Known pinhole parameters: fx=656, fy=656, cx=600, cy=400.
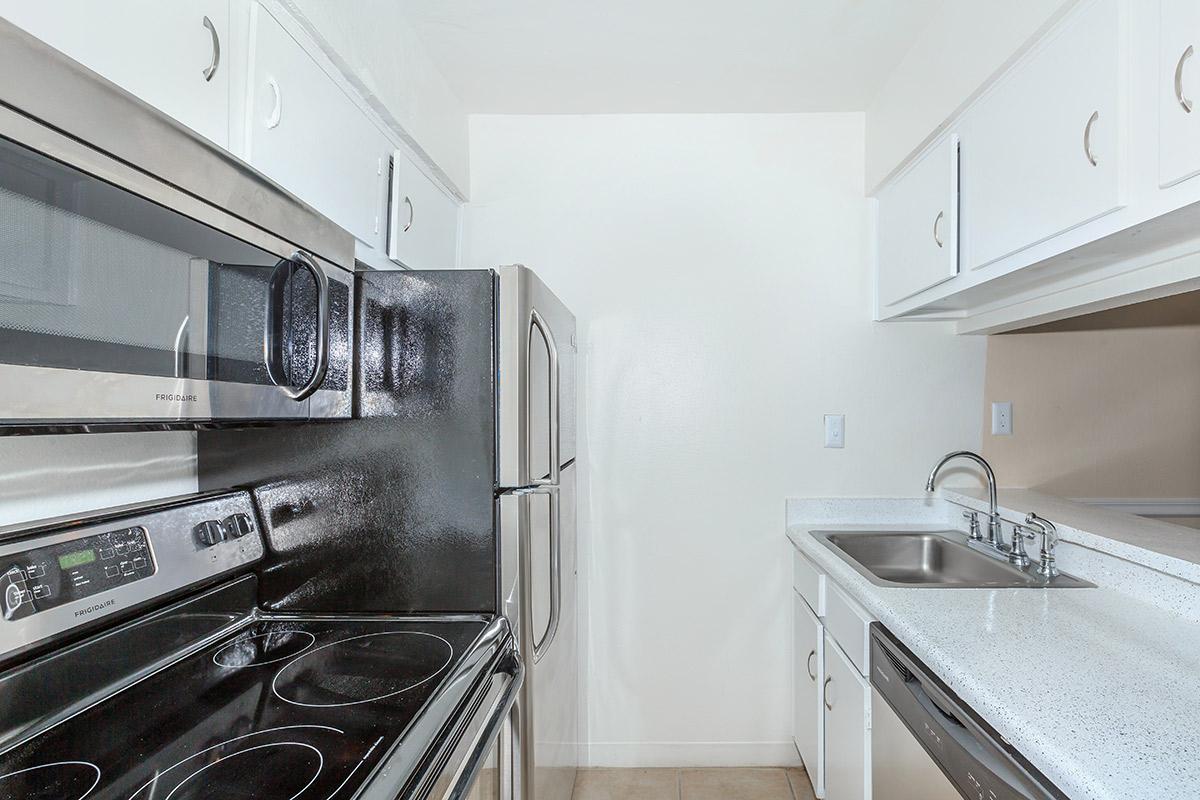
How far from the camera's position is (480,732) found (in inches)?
41.1

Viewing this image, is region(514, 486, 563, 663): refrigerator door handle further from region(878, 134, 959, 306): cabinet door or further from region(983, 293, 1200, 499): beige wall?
region(983, 293, 1200, 499): beige wall

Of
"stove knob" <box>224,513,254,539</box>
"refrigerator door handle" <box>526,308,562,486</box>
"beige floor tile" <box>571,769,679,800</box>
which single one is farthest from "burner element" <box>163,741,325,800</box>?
"beige floor tile" <box>571,769,679,800</box>

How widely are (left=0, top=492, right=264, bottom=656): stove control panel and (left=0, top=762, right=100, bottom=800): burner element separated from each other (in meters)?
0.17

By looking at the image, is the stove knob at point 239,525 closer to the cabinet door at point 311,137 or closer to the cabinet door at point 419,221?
the cabinet door at point 311,137

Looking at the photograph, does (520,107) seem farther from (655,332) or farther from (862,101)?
(862,101)

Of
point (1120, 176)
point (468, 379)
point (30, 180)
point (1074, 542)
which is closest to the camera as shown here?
point (30, 180)

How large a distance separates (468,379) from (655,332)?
109 cm

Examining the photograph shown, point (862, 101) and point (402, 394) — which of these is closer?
point (402, 394)

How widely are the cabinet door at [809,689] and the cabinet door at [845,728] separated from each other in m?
0.05

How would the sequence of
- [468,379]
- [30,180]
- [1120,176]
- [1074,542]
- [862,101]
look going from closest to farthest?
[30,180], [1120,176], [468,379], [1074,542], [862,101]

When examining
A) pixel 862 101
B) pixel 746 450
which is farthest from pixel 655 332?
pixel 862 101

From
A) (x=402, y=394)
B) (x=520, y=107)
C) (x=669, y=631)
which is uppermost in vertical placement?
(x=520, y=107)

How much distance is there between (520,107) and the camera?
93.9 inches

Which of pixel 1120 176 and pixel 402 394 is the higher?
pixel 1120 176
